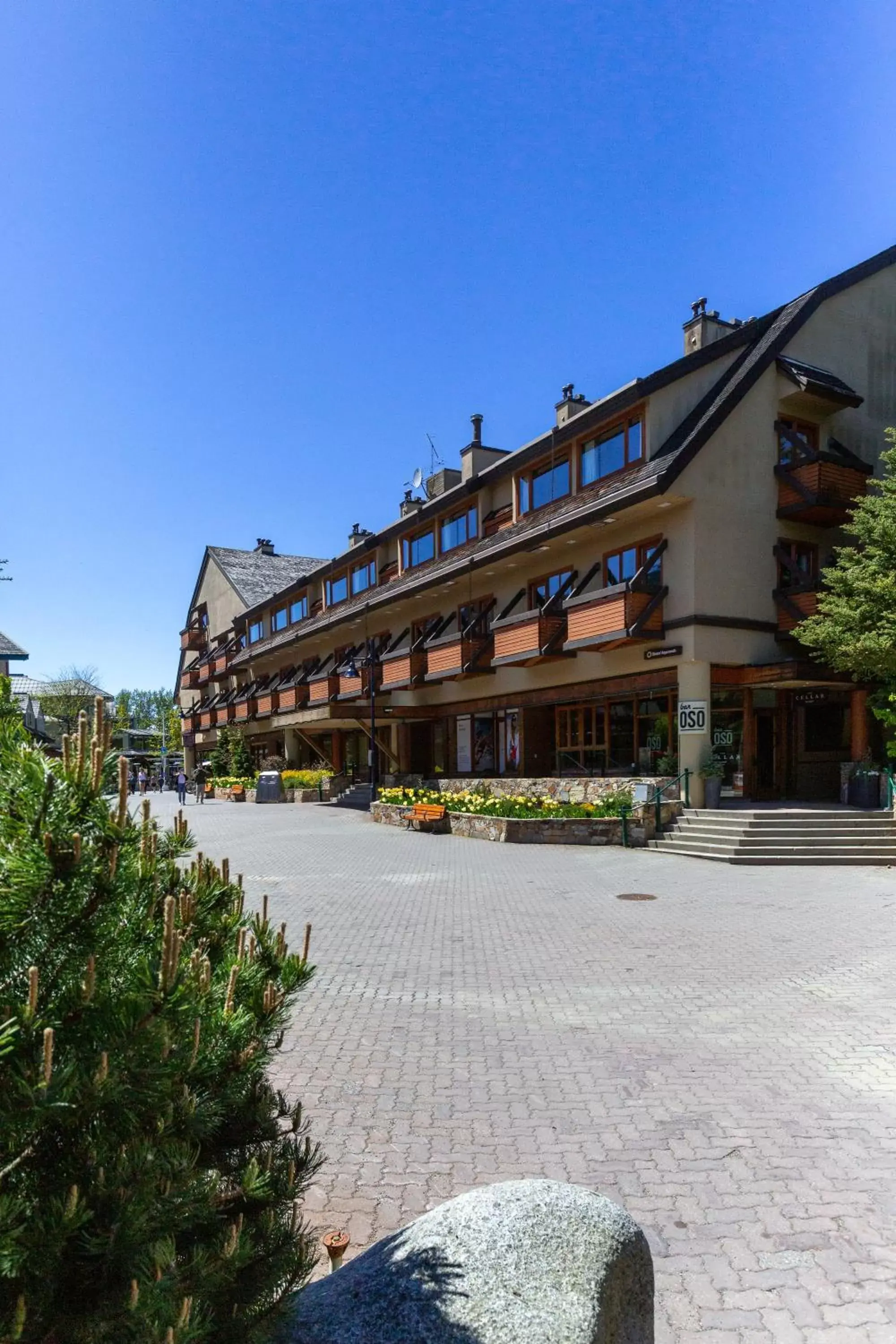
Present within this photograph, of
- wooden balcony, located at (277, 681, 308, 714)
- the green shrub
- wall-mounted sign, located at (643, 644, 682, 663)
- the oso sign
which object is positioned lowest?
the green shrub

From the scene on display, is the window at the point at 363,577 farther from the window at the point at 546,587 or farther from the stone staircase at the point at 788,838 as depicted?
the stone staircase at the point at 788,838

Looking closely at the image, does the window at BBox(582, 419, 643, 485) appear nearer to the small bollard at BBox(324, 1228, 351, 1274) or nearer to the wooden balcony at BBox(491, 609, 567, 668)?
the wooden balcony at BBox(491, 609, 567, 668)

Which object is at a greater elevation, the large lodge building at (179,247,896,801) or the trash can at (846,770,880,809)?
the large lodge building at (179,247,896,801)

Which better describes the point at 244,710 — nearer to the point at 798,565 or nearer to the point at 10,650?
the point at 10,650

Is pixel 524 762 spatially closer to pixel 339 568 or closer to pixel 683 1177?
pixel 339 568

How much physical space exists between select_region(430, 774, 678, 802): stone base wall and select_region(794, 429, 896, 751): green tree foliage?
4.55 metres

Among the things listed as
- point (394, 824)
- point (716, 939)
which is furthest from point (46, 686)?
point (716, 939)

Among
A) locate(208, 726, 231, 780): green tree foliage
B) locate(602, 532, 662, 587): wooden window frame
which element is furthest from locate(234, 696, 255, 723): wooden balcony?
locate(602, 532, 662, 587): wooden window frame

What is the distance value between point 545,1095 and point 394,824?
61.9 ft

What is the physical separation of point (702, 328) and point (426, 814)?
48.7 feet

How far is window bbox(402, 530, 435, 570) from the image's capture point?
31.0 m

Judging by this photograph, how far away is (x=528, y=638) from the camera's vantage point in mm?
22047

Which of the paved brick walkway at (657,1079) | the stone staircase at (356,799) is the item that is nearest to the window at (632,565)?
the paved brick walkway at (657,1079)

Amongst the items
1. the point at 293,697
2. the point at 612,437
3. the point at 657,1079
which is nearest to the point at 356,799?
the point at 293,697
